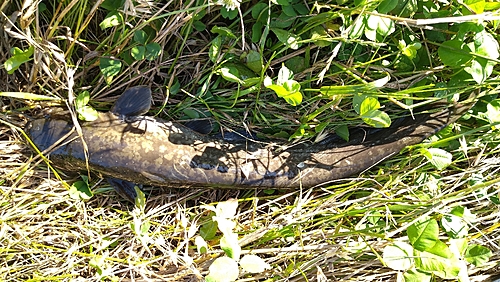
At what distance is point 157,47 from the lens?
2.69m

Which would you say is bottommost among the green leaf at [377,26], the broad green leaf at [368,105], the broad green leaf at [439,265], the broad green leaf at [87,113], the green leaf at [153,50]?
the broad green leaf at [439,265]

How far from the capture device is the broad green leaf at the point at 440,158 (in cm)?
271

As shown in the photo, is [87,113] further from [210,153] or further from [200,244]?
[200,244]

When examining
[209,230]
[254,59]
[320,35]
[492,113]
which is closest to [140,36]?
[254,59]

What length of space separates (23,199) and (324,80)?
7.07 ft

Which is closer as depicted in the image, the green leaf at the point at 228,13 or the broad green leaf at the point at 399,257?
the broad green leaf at the point at 399,257

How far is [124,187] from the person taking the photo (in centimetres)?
291

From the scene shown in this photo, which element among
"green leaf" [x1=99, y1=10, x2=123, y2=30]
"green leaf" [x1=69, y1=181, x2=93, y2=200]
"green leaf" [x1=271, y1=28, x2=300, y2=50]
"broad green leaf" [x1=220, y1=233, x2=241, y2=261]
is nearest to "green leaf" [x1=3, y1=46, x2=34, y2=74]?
"green leaf" [x1=99, y1=10, x2=123, y2=30]

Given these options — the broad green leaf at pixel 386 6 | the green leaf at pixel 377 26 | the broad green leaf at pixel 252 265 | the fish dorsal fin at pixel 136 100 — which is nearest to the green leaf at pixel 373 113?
the green leaf at pixel 377 26

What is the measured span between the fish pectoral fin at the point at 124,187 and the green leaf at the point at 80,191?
159 millimetres

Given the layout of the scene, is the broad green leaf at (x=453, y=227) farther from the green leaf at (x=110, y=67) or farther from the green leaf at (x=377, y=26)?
the green leaf at (x=110, y=67)

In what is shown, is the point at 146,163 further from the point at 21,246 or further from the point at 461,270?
the point at 461,270

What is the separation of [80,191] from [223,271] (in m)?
1.19

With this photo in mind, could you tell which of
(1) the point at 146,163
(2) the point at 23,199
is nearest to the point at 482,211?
(1) the point at 146,163
